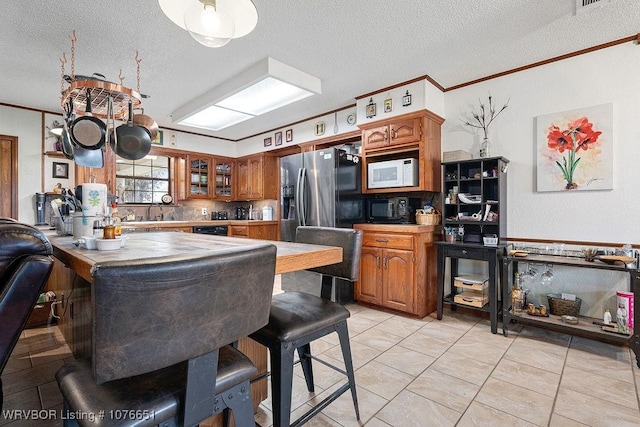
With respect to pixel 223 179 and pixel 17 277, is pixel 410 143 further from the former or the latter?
pixel 223 179

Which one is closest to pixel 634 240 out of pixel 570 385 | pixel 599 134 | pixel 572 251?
pixel 572 251

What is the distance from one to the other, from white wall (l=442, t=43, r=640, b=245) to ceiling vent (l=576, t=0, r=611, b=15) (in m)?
0.81

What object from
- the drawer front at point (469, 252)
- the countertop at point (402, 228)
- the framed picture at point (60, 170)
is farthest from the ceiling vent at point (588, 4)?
the framed picture at point (60, 170)

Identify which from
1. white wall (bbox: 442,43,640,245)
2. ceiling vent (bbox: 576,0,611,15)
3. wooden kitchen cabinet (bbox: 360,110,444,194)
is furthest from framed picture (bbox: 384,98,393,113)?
ceiling vent (bbox: 576,0,611,15)

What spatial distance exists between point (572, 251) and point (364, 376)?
2.19m

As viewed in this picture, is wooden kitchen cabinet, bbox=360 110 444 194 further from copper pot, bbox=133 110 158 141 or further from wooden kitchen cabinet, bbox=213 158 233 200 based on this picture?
wooden kitchen cabinet, bbox=213 158 233 200

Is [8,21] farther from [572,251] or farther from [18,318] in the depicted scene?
[572,251]

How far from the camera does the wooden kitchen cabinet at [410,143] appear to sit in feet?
11.0

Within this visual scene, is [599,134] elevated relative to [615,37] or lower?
lower

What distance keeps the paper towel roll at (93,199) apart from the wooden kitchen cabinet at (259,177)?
3976 millimetres

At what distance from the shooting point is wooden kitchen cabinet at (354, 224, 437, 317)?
3.20 m

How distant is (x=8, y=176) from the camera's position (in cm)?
405

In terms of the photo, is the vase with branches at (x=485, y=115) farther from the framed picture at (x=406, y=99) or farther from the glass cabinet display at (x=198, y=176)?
the glass cabinet display at (x=198, y=176)

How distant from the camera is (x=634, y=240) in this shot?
2.58 meters
